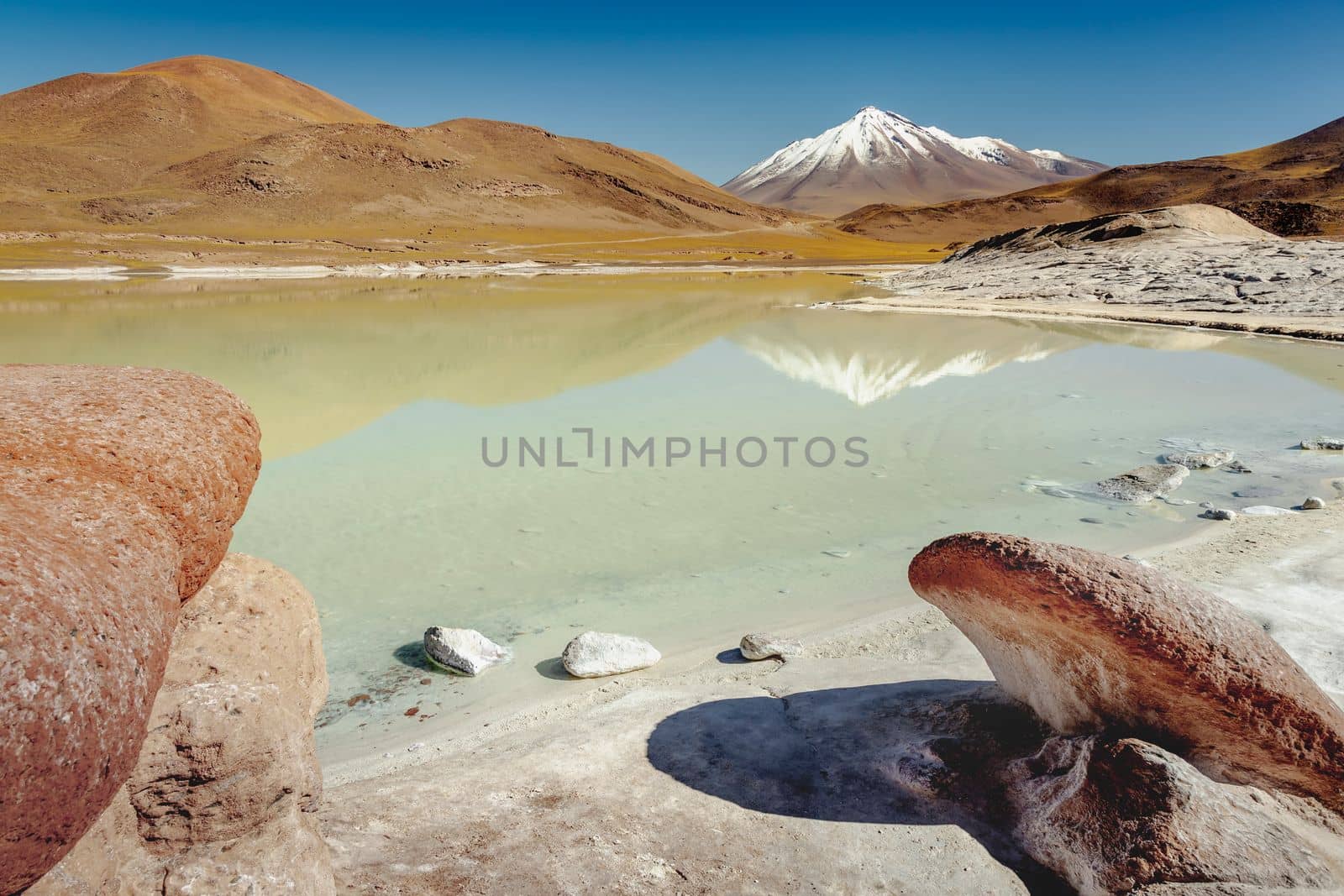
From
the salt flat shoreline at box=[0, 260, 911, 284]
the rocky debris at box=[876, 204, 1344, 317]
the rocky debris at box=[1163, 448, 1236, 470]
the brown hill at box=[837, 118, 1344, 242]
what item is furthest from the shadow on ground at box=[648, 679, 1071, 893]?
the brown hill at box=[837, 118, 1344, 242]

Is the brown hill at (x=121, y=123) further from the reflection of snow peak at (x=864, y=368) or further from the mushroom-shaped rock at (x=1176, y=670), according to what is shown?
the mushroom-shaped rock at (x=1176, y=670)

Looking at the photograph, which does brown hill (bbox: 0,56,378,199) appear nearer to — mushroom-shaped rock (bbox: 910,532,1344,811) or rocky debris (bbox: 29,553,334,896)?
rocky debris (bbox: 29,553,334,896)

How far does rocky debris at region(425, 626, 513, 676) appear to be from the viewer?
4371 millimetres

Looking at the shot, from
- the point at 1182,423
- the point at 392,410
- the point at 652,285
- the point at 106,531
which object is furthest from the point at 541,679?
the point at 652,285

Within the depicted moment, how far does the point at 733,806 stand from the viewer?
286cm

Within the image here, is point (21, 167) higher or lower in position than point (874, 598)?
higher

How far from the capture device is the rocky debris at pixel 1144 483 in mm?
7078

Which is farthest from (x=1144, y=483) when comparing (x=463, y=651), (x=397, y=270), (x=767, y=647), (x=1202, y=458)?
(x=397, y=270)

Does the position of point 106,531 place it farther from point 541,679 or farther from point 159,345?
point 159,345

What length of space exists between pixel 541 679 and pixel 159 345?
1560 cm

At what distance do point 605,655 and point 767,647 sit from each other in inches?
33.9

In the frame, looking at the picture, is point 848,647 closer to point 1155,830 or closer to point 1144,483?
point 1155,830

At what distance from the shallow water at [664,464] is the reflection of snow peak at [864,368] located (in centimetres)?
10

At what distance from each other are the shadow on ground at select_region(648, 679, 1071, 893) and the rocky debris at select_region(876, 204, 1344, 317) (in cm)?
2261
